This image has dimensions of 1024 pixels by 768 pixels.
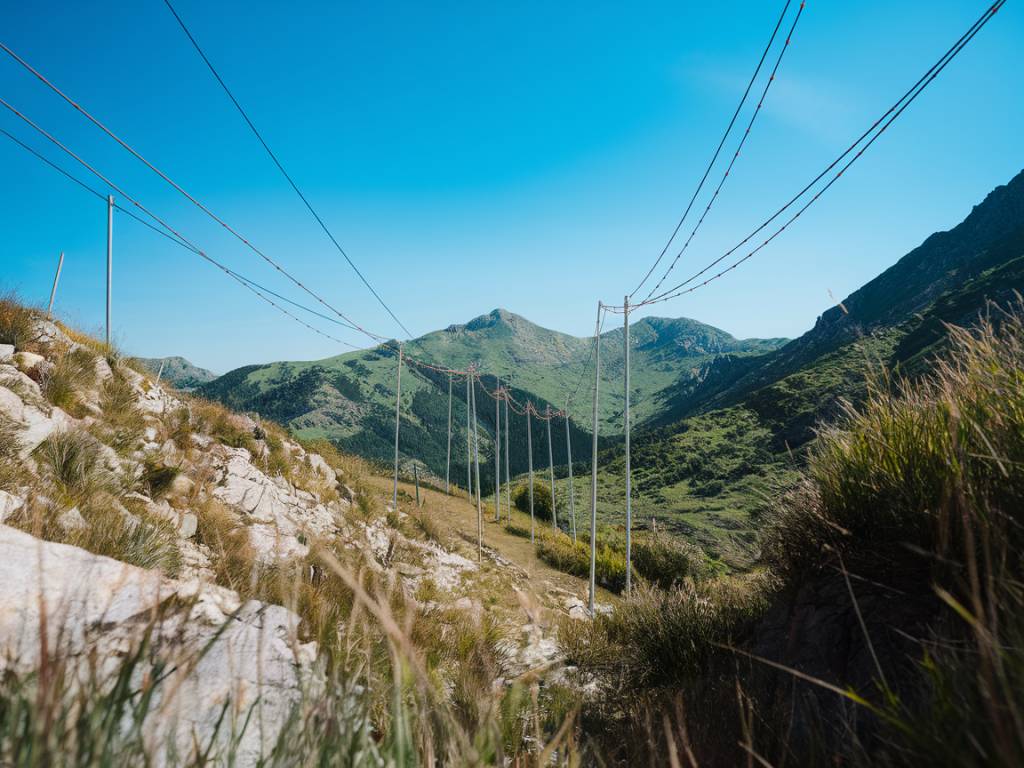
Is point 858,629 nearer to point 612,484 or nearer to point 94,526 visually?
point 94,526

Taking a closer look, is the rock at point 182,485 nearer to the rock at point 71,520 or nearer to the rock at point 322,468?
the rock at point 71,520

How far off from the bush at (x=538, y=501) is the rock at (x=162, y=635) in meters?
51.9

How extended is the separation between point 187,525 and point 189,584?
3.64 metres

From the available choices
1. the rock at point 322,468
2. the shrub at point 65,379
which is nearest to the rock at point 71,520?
the shrub at point 65,379

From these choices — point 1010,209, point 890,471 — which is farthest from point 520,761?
point 1010,209

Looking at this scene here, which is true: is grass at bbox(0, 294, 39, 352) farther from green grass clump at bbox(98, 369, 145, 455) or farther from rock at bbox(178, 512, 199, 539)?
rock at bbox(178, 512, 199, 539)

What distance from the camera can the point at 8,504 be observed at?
4.17 meters

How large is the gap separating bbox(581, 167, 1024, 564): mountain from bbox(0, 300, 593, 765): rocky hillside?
86.2 feet

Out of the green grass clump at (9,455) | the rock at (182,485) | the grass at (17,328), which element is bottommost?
the rock at (182,485)

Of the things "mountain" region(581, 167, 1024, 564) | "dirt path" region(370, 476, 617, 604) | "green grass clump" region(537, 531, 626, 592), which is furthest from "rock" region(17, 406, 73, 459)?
"mountain" region(581, 167, 1024, 564)

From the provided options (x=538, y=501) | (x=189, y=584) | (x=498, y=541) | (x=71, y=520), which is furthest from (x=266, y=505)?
(x=538, y=501)

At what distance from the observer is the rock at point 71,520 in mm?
4238

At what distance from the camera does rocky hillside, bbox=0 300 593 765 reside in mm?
1381

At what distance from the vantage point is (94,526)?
4.40 meters
